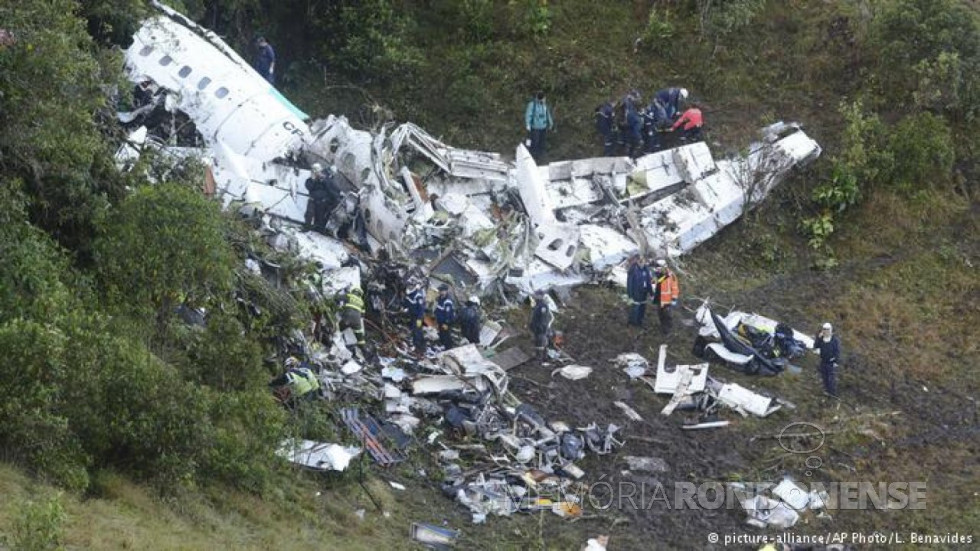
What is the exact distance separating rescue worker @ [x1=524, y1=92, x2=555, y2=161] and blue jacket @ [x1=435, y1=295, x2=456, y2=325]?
22.0 feet

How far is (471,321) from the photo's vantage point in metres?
21.5

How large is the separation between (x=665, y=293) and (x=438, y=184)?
16.2 feet

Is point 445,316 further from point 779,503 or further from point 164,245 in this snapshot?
point 164,245

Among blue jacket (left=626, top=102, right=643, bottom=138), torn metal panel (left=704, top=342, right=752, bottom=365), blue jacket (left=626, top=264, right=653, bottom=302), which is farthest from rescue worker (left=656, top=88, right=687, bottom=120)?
torn metal panel (left=704, top=342, right=752, bottom=365)

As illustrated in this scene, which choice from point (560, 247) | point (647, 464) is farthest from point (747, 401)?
point (560, 247)

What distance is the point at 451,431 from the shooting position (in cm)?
1941

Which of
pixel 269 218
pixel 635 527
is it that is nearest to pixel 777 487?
pixel 635 527

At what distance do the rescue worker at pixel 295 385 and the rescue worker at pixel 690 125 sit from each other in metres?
11.1

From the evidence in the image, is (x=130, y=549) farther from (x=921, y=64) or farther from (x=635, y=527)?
(x=921, y=64)

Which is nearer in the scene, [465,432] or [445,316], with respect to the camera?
[465,432]

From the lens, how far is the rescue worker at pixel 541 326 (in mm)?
21625

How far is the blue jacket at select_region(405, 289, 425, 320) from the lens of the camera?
2109 centimetres

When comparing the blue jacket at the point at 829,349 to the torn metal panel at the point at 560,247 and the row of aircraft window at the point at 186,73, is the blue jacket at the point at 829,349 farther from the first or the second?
the row of aircraft window at the point at 186,73

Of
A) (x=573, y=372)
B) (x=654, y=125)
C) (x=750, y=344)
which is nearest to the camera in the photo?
(x=573, y=372)
